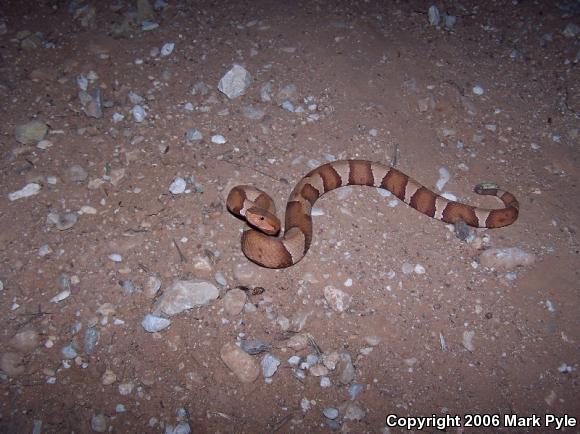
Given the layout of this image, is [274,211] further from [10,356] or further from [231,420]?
[10,356]

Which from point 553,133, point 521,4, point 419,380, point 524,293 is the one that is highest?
point 521,4

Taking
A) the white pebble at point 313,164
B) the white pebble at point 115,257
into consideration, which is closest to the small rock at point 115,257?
the white pebble at point 115,257

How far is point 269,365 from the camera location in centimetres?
348

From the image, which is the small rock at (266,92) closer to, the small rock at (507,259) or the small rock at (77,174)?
the small rock at (77,174)

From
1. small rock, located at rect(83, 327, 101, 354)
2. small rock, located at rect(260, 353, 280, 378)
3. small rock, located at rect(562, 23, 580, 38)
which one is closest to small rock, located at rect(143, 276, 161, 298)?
small rock, located at rect(83, 327, 101, 354)

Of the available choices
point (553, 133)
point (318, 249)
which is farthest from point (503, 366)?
point (553, 133)

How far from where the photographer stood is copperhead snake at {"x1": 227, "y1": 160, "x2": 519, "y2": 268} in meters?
3.97

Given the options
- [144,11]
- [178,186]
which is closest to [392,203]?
[178,186]

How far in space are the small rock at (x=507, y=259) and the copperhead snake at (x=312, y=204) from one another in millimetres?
348

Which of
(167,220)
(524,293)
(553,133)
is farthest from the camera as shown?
(553,133)

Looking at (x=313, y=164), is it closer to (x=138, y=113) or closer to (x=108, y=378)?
(x=138, y=113)

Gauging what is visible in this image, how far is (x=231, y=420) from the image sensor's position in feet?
10.7

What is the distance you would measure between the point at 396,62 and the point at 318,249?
111 inches

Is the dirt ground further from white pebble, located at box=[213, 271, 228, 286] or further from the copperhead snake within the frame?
the copperhead snake
